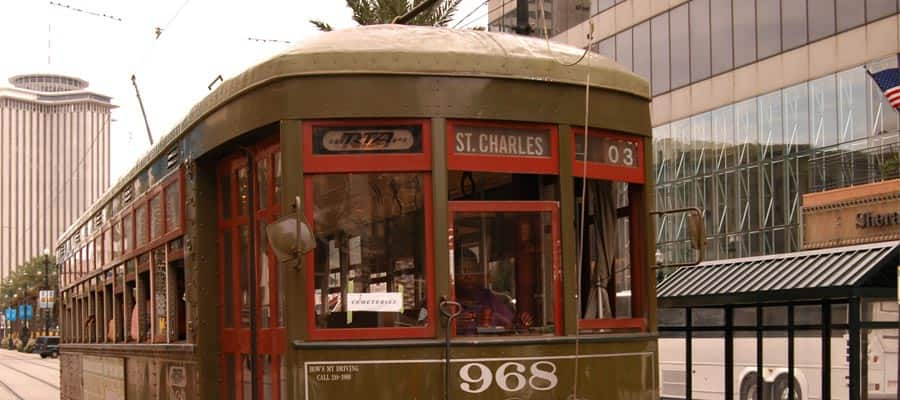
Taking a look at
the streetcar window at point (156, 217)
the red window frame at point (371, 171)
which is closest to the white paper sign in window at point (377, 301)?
the red window frame at point (371, 171)

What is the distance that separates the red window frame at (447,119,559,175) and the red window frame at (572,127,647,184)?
5.4 inches

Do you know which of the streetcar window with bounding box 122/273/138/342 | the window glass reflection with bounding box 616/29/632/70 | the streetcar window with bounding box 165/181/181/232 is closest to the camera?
the streetcar window with bounding box 165/181/181/232

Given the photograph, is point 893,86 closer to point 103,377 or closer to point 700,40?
point 103,377

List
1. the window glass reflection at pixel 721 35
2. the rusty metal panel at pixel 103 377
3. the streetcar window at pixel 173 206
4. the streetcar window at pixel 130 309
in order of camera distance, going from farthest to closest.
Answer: the window glass reflection at pixel 721 35 → the rusty metal panel at pixel 103 377 → the streetcar window at pixel 130 309 → the streetcar window at pixel 173 206

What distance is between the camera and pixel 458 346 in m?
6.47

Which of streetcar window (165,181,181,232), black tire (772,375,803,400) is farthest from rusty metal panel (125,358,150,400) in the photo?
black tire (772,375,803,400)

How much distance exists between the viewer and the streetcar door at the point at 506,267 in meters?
6.59

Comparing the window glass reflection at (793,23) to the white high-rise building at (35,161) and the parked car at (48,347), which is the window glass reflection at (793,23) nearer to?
the parked car at (48,347)

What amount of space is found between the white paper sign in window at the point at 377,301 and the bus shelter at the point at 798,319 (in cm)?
605

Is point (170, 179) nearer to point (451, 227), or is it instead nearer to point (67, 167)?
point (451, 227)

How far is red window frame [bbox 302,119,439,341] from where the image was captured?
6461mm

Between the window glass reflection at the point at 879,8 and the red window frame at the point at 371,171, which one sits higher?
the window glass reflection at the point at 879,8

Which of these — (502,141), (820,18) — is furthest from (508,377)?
(820,18)

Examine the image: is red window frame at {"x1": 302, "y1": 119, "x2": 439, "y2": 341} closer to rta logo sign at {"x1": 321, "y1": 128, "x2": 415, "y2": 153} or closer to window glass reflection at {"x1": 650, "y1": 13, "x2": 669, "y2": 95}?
rta logo sign at {"x1": 321, "y1": 128, "x2": 415, "y2": 153}
